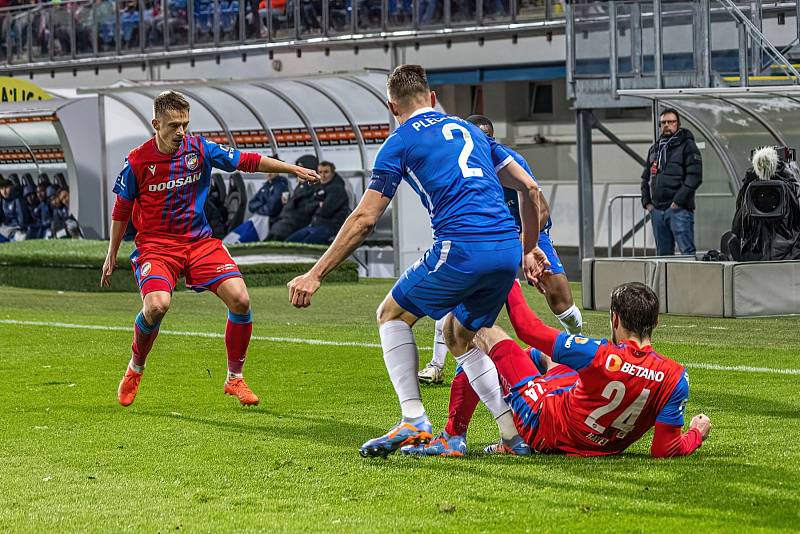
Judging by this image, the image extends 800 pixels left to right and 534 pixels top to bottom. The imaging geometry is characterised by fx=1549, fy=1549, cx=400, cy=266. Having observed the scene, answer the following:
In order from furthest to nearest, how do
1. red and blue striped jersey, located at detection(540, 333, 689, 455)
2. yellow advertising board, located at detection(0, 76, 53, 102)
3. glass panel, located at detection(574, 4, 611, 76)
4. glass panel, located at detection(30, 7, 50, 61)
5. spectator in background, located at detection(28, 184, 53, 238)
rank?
glass panel, located at detection(30, 7, 50, 61) → yellow advertising board, located at detection(0, 76, 53, 102) → spectator in background, located at detection(28, 184, 53, 238) → glass panel, located at detection(574, 4, 611, 76) → red and blue striped jersey, located at detection(540, 333, 689, 455)

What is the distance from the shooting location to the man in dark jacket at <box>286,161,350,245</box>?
23391 millimetres

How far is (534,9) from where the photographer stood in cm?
Result: 2847

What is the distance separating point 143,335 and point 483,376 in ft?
10.3

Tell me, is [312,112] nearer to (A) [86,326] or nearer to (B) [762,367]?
(A) [86,326]

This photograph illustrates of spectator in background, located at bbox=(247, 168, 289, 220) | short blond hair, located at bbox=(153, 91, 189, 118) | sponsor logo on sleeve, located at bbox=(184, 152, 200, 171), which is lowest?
spectator in background, located at bbox=(247, 168, 289, 220)

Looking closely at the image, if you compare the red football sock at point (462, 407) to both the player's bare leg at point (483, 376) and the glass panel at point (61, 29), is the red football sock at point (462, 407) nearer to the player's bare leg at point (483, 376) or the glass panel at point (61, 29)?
the player's bare leg at point (483, 376)

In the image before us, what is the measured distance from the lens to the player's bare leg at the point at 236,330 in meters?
9.62

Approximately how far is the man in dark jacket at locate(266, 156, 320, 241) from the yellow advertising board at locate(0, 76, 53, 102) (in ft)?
23.1

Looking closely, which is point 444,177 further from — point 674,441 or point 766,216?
point 766,216

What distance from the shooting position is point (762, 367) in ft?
36.7

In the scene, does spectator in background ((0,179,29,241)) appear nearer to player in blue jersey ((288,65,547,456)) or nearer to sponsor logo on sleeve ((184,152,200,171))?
sponsor logo on sleeve ((184,152,200,171))

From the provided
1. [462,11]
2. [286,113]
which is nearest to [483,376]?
[286,113]

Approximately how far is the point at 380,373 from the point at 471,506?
5.18 m

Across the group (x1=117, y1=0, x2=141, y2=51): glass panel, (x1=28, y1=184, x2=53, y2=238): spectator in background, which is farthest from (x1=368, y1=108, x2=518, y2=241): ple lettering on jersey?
(x1=117, y1=0, x2=141, y2=51): glass panel
